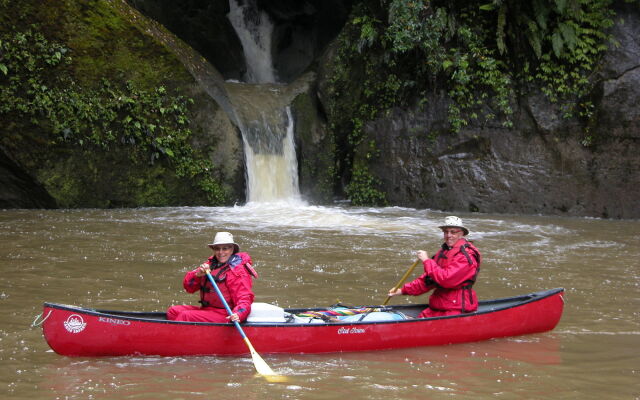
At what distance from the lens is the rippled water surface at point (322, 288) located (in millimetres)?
4992

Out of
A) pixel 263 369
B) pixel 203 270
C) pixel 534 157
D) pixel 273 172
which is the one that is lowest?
pixel 263 369

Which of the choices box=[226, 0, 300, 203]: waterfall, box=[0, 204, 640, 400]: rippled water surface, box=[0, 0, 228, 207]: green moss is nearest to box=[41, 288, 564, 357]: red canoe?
box=[0, 204, 640, 400]: rippled water surface

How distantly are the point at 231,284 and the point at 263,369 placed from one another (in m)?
0.95

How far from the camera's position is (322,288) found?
814cm

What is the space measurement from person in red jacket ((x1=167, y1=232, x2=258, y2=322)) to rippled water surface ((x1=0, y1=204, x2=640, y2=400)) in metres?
0.42

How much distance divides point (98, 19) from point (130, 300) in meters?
10.5

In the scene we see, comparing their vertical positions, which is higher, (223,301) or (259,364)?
(223,301)

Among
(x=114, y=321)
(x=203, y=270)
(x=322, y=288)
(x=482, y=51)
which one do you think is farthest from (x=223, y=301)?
(x=482, y=51)

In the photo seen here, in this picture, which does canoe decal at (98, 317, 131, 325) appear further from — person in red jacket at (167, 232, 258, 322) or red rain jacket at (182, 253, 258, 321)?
red rain jacket at (182, 253, 258, 321)

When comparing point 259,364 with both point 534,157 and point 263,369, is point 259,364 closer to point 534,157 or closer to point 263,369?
point 263,369

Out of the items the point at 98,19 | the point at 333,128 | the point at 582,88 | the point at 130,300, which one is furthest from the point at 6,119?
the point at 582,88

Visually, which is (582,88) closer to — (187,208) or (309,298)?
(187,208)

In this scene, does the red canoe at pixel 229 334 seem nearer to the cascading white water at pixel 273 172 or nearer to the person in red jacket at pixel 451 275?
→ the person in red jacket at pixel 451 275

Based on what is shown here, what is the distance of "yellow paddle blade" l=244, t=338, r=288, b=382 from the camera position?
5.12m
